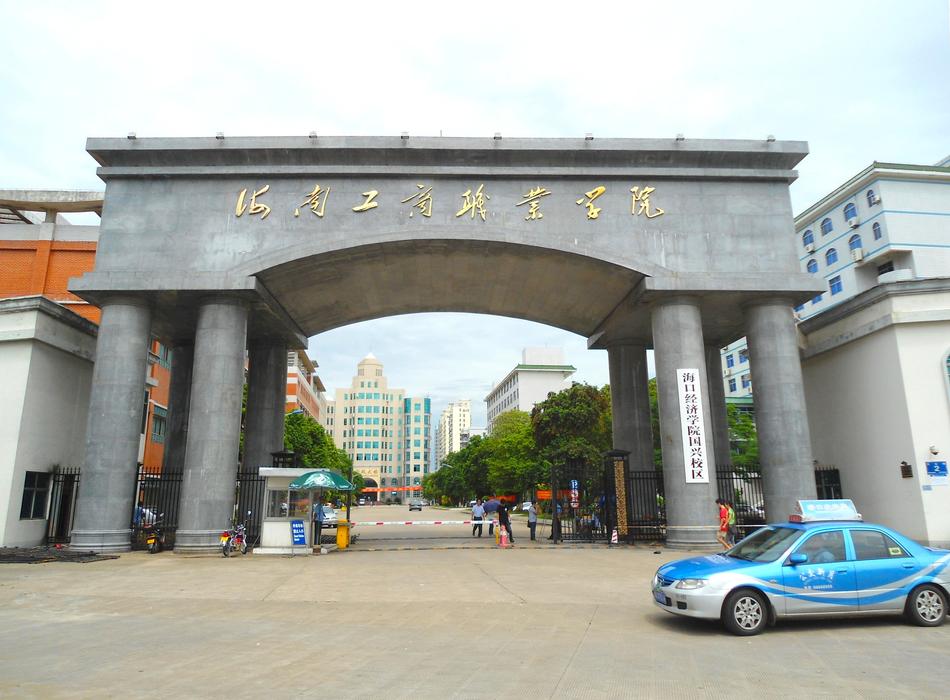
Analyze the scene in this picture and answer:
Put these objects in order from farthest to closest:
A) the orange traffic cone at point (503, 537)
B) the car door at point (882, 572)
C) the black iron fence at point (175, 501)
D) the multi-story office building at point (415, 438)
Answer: the multi-story office building at point (415, 438) → the black iron fence at point (175, 501) → the orange traffic cone at point (503, 537) → the car door at point (882, 572)

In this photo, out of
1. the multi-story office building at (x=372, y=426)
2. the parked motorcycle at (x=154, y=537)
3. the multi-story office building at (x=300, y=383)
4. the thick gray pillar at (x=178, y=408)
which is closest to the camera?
the parked motorcycle at (x=154, y=537)

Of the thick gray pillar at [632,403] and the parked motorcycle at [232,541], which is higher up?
the thick gray pillar at [632,403]

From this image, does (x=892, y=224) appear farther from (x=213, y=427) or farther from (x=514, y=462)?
(x=213, y=427)

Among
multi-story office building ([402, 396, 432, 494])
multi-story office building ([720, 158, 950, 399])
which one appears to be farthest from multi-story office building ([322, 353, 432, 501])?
multi-story office building ([720, 158, 950, 399])

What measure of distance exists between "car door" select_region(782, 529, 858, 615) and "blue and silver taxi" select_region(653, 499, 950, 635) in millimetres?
13

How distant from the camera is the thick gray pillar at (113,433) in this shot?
1889 cm

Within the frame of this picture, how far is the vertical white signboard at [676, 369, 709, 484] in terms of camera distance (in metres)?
19.7

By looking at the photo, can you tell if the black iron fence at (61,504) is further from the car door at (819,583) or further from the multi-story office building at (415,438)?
the multi-story office building at (415,438)

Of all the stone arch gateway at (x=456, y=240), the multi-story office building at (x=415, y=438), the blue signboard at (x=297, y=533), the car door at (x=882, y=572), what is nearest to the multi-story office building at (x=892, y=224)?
the stone arch gateway at (x=456, y=240)

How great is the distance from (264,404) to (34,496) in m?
8.41

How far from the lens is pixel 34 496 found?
800 inches

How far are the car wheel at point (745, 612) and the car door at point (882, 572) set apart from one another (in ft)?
4.73

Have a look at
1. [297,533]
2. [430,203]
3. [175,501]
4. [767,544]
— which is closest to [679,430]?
[430,203]

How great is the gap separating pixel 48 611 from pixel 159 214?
14.2 meters
